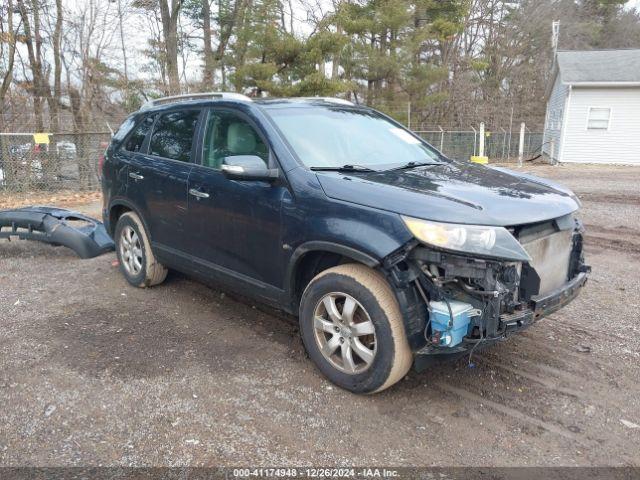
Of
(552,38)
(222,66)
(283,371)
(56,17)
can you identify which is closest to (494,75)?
(552,38)

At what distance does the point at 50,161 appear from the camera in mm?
11242

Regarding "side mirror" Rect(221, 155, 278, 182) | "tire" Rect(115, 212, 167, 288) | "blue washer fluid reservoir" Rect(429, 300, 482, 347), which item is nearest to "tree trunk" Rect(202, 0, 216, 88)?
"tire" Rect(115, 212, 167, 288)

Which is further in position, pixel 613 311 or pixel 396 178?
pixel 613 311

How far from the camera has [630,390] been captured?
338 centimetres

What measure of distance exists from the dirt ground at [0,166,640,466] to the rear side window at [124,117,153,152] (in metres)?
1.58

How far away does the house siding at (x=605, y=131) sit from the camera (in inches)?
797

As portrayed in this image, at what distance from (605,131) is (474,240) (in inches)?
835

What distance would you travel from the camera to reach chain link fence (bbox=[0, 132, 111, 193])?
1091 cm

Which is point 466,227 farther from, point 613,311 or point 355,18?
point 355,18

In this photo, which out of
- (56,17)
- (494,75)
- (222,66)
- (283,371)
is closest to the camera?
(283,371)

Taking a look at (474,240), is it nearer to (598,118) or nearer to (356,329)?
(356,329)

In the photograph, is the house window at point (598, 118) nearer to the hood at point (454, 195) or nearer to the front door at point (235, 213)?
the hood at point (454, 195)

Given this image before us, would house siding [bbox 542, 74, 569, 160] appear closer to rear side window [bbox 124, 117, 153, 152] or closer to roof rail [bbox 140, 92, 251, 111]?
roof rail [bbox 140, 92, 251, 111]

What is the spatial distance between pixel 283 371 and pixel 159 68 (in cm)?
1854
